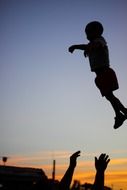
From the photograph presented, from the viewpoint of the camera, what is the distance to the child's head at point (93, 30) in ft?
22.0

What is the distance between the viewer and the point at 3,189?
898 centimetres

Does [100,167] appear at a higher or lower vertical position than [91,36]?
lower

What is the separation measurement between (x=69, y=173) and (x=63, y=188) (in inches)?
16.3

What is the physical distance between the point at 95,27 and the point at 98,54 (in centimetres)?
51

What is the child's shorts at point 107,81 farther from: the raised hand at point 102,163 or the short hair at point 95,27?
the raised hand at point 102,163

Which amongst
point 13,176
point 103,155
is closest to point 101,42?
point 103,155

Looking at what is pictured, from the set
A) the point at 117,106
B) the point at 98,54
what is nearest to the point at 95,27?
the point at 98,54

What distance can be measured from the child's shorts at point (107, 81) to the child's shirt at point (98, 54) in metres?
0.15

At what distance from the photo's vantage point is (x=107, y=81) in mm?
6949

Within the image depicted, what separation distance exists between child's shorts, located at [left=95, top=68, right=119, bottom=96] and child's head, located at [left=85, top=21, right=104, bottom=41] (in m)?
0.67

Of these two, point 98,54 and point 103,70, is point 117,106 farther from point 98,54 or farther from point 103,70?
point 98,54

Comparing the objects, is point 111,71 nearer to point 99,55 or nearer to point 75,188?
point 99,55

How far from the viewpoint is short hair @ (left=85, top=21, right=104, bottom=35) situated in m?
6.68

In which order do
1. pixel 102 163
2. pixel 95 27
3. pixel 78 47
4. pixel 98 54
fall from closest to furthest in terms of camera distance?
pixel 102 163
pixel 95 27
pixel 98 54
pixel 78 47
